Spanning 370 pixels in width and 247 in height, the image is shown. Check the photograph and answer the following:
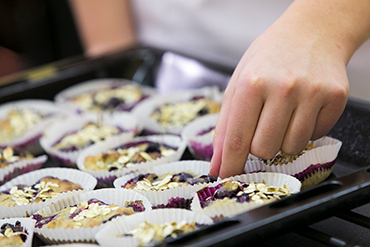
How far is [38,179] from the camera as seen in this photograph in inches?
55.5

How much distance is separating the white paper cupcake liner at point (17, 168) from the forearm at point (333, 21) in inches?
42.8

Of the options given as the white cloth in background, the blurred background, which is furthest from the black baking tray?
the white cloth in background

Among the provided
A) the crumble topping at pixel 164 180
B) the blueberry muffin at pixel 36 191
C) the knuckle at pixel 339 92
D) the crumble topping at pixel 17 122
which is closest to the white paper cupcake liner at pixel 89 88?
the crumble topping at pixel 17 122

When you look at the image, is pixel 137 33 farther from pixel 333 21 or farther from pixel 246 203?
pixel 246 203

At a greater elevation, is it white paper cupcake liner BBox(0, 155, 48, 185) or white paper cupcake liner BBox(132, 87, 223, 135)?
white paper cupcake liner BBox(132, 87, 223, 135)

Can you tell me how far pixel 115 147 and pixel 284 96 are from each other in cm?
86

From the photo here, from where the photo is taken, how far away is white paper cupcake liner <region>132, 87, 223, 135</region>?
1805 millimetres

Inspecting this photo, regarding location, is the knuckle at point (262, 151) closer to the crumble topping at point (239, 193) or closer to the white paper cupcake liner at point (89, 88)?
the crumble topping at point (239, 193)

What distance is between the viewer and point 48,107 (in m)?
2.12

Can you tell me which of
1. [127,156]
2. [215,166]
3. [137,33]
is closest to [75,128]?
[127,156]

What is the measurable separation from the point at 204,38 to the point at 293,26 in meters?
1.25

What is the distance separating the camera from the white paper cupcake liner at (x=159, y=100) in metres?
1.80

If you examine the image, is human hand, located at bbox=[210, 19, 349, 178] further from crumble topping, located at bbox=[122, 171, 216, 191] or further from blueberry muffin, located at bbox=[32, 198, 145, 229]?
blueberry muffin, located at bbox=[32, 198, 145, 229]

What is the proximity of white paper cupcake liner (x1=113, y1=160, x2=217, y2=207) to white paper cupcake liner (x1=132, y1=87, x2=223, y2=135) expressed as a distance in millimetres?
465
